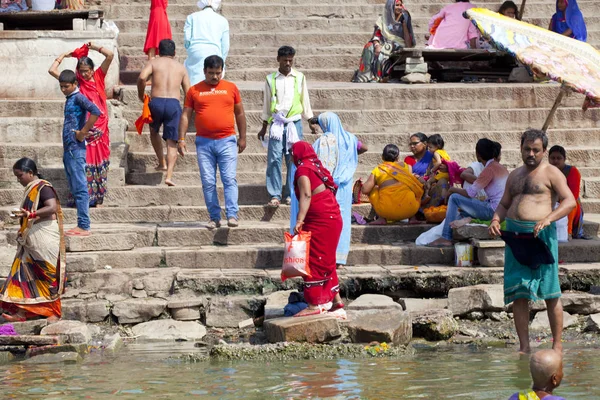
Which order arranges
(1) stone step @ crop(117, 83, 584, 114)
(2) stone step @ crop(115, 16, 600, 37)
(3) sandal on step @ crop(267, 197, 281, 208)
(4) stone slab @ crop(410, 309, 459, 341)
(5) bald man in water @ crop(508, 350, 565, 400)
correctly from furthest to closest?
(2) stone step @ crop(115, 16, 600, 37) < (1) stone step @ crop(117, 83, 584, 114) < (3) sandal on step @ crop(267, 197, 281, 208) < (4) stone slab @ crop(410, 309, 459, 341) < (5) bald man in water @ crop(508, 350, 565, 400)

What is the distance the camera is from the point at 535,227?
746cm

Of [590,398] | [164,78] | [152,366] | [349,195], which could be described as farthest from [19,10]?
[590,398]

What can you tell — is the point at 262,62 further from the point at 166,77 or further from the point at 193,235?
the point at 193,235

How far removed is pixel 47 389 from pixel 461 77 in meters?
8.89

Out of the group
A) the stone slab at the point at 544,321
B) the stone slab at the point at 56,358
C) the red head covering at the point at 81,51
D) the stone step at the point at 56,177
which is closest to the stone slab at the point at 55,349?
the stone slab at the point at 56,358

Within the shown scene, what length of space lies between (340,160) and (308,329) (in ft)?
6.25

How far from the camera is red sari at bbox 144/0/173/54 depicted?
1387 cm

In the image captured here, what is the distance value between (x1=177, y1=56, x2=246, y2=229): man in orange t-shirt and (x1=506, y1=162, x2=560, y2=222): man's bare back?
329 centimetres

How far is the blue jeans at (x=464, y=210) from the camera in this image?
9797 millimetres

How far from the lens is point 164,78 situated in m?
11.3

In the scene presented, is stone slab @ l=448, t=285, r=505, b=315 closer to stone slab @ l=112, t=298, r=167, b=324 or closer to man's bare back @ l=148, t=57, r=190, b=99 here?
stone slab @ l=112, t=298, r=167, b=324

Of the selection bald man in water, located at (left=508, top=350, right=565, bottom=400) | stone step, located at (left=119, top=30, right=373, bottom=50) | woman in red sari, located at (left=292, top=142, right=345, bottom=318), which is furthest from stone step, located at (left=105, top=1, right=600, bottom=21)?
bald man in water, located at (left=508, top=350, right=565, bottom=400)

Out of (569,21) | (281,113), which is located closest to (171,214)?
(281,113)

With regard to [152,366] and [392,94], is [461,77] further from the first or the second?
[152,366]
